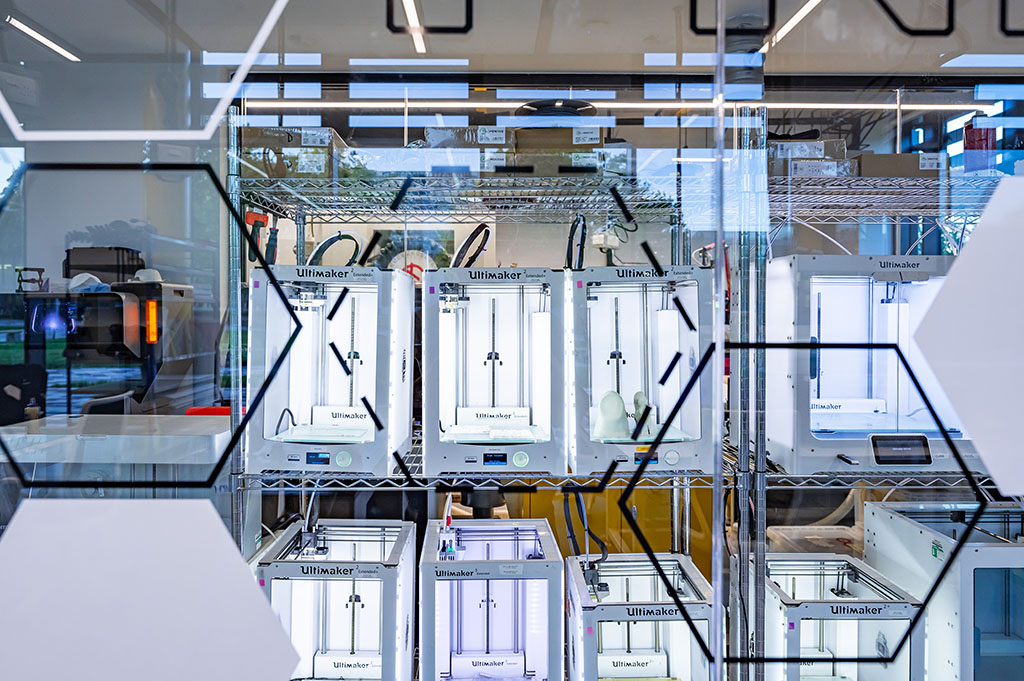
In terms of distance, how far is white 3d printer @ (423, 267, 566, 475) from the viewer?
3.99 ft

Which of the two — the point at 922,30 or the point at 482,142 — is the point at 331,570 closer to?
the point at 482,142

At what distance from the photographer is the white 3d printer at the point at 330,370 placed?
48.3 inches

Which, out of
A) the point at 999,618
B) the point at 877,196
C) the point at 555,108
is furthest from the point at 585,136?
the point at 999,618

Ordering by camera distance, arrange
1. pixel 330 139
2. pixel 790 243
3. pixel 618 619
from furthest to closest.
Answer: pixel 790 243 < pixel 330 139 < pixel 618 619

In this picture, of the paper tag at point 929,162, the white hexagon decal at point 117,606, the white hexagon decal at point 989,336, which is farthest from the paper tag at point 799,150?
the white hexagon decal at point 117,606

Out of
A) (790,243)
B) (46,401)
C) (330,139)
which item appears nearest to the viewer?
(46,401)

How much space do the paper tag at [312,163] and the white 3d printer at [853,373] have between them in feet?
3.61

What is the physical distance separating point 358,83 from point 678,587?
1.51 meters

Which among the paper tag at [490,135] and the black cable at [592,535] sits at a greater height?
the paper tag at [490,135]

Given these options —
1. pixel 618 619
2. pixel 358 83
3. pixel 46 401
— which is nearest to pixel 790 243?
pixel 618 619

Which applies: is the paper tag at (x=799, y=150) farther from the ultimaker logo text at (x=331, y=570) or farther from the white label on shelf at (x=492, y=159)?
the ultimaker logo text at (x=331, y=570)

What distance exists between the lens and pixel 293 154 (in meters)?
1.38

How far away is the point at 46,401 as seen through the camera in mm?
1314

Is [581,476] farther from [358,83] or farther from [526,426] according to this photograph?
[358,83]
